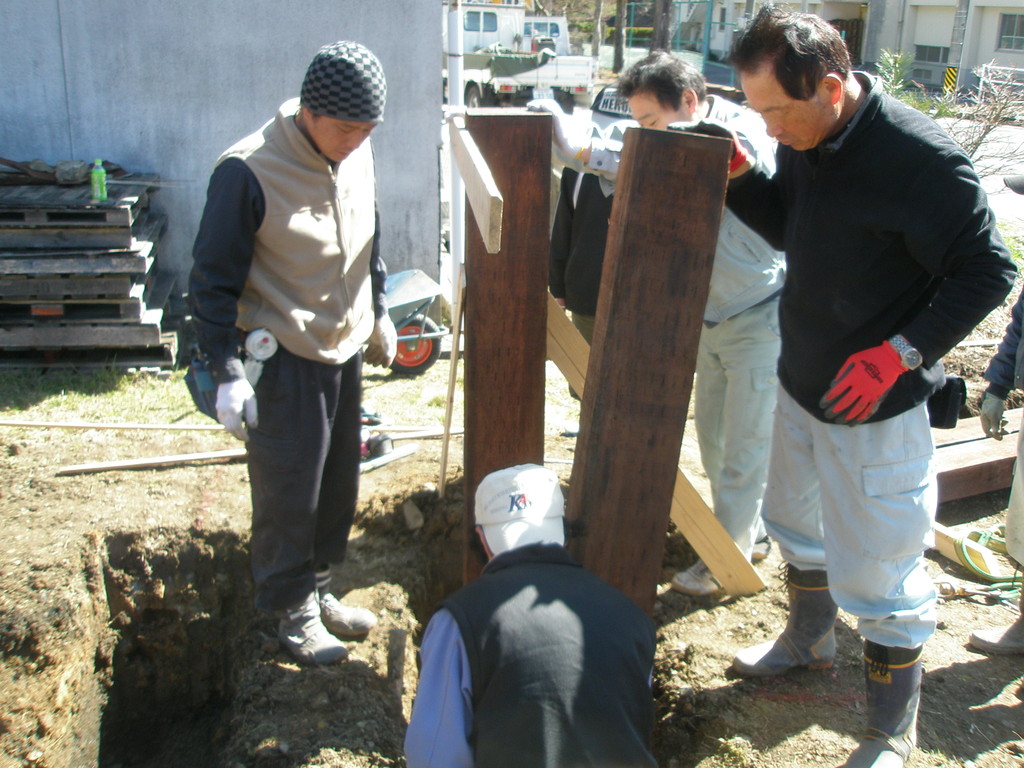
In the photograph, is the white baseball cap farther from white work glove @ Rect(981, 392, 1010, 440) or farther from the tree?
the tree

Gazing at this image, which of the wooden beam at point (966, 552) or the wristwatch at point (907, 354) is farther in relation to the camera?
the wooden beam at point (966, 552)

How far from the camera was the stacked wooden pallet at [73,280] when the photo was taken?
5.29 metres

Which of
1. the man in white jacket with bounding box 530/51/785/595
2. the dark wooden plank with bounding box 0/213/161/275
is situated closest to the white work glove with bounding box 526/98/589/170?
the man in white jacket with bounding box 530/51/785/595

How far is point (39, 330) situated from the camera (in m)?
5.43

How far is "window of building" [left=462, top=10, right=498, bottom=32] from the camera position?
2252cm

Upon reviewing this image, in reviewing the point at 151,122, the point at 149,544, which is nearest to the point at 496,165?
the point at 149,544

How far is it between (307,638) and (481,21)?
866 inches

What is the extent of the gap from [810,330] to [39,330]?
478cm

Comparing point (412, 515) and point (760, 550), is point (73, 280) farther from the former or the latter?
point (760, 550)

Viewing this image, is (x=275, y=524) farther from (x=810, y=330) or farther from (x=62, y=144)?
(x=62, y=144)

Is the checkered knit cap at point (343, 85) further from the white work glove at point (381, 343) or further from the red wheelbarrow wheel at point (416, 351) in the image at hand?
the red wheelbarrow wheel at point (416, 351)

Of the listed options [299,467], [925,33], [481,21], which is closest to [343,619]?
[299,467]

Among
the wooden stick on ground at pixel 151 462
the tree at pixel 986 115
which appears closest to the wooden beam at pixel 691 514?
the wooden stick on ground at pixel 151 462

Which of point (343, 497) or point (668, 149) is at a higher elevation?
point (668, 149)
